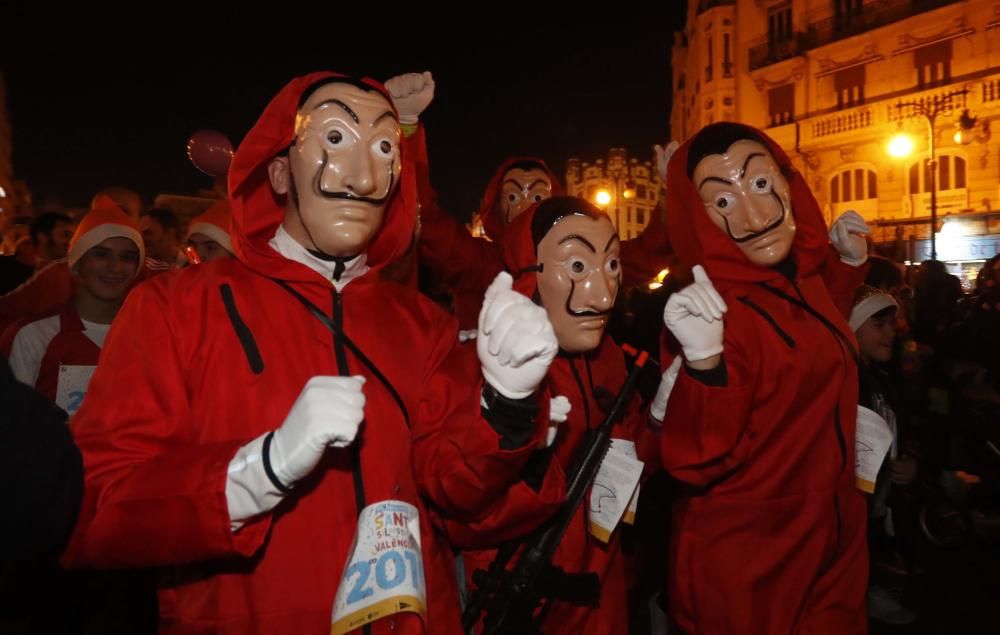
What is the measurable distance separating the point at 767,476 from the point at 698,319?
750mm

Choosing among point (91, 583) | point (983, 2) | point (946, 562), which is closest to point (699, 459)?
point (91, 583)

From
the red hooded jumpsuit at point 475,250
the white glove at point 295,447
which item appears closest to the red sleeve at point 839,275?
the red hooded jumpsuit at point 475,250

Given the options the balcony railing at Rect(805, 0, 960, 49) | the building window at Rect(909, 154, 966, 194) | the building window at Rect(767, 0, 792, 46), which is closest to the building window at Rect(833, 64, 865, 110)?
the balcony railing at Rect(805, 0, 960, 49)

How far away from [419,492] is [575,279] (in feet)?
3.82

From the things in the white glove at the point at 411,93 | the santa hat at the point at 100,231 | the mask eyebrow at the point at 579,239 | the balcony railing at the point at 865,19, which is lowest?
the mask eyebrow at the point at 579,239

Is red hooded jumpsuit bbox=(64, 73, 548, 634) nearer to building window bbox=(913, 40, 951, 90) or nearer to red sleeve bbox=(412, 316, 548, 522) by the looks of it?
red sleeve bbox=(412, 316, 548, 522)

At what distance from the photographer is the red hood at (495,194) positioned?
5.29m

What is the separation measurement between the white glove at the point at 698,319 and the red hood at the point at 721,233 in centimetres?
52

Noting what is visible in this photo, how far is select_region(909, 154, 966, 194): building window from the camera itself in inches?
885

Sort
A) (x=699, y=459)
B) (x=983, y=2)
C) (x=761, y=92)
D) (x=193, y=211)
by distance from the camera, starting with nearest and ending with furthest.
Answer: (x=699, y=459)
(x=193, y=211)
(x=983, y=2)
(x=761, y=92)

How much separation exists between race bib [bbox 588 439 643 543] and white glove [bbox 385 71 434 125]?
1884 mm

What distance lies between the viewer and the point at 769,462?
8.44 ft

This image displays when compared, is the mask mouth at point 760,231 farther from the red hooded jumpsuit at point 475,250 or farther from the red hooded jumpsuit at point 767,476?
the red hooded jumpsuit at point 475,250

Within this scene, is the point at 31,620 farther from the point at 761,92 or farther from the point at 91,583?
the point at 761,92
